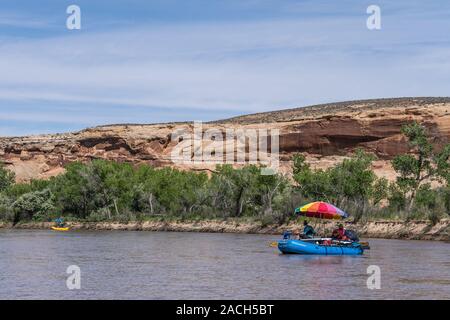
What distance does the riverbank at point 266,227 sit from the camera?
198 feet

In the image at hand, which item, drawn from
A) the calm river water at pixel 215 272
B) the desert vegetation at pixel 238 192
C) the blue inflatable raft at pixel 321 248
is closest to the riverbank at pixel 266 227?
the desert vegetation at pixel 238 192

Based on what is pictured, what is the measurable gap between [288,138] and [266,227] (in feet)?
140

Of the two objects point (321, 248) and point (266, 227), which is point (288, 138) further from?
point (321, 248)

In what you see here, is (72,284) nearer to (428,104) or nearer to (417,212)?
(417,212)

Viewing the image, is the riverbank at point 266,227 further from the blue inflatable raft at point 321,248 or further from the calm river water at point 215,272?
the blue inflatable raft at point 321,248

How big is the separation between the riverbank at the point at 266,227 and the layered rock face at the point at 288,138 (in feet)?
101

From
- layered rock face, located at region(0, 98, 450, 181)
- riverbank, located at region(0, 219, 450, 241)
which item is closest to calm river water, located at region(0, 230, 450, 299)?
riverbank, located at region(0, 219, 450, 241)

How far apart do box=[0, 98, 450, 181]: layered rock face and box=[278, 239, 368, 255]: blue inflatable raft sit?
59.0 m

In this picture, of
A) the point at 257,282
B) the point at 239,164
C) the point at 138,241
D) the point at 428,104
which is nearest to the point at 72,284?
the point at 257,282

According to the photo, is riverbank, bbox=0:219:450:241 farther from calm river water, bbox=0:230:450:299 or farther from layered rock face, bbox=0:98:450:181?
layered rock face, bbox=0:98:450:181

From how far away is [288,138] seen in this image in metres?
115

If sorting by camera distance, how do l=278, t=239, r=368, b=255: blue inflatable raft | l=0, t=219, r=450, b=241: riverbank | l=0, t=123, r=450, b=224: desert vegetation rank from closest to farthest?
1. l=278, t=239, r=368, b=255: blue inflatable raft
2. l=0, t=219, r=450, b=241: riverbank
3. l=0, t=123, r=450, b=224: desert vegetation

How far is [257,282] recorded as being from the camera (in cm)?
3231

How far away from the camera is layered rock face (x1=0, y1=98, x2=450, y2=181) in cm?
10794
